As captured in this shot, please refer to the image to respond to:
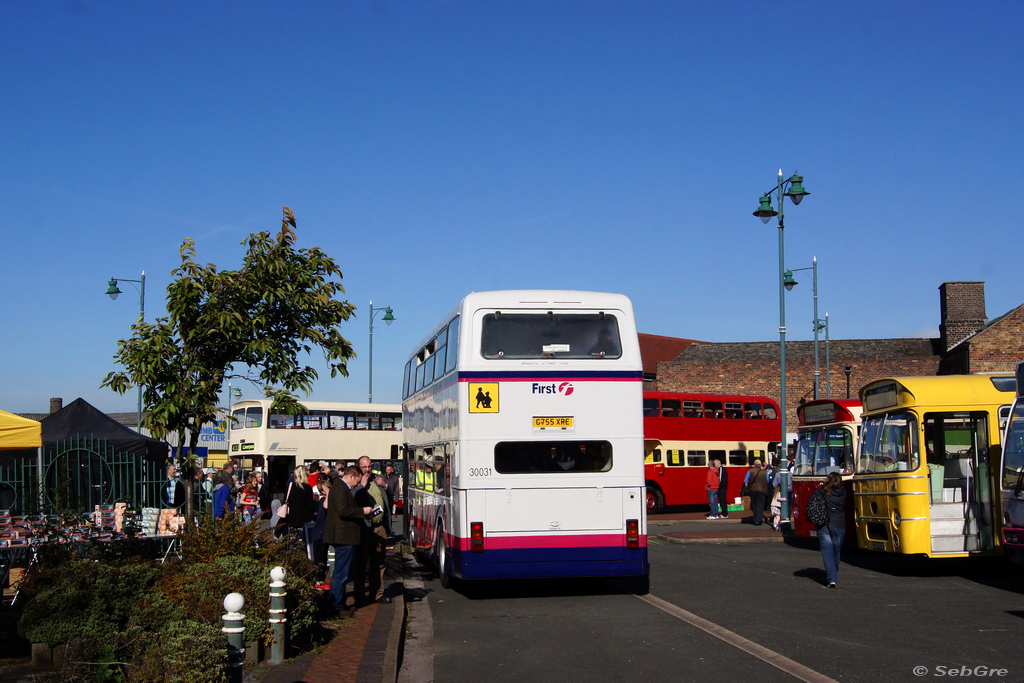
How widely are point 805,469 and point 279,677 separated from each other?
14.9 metres

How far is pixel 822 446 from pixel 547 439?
9357mm

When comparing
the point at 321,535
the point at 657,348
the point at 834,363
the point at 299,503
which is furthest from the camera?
the point at 657,348

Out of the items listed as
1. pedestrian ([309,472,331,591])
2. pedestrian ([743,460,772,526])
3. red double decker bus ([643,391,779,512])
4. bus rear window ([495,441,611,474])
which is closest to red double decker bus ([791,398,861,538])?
pedestrian ([743,460,772,526])

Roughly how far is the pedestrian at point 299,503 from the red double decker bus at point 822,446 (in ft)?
32.1

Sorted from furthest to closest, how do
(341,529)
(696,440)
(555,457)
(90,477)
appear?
(696,440)
(90,477)
(555,457)
(341,529)

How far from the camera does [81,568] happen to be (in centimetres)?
872

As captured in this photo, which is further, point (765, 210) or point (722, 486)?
point (722, 486)

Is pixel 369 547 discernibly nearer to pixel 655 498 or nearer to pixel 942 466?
pixel 942 466

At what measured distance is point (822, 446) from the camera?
64.3 feet

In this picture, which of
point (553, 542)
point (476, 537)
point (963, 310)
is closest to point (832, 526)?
point (553, 542)

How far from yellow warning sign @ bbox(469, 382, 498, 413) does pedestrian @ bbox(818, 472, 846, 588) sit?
16.4 feet

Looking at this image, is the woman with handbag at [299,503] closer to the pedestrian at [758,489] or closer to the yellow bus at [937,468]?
the yellow bus at [937,468]

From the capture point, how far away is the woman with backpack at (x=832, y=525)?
13.4 m

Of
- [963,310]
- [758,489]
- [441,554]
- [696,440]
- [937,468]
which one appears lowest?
[758,489]
